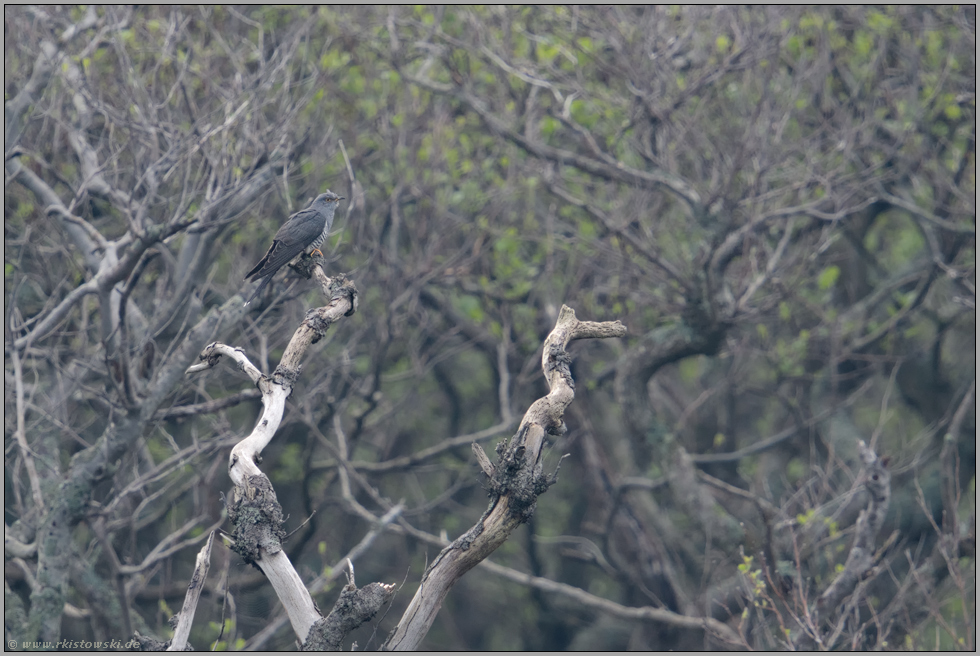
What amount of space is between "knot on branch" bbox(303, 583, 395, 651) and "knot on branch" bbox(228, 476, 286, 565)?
0.48m

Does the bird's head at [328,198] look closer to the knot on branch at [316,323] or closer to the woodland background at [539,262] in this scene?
the woodland background at [539,262]

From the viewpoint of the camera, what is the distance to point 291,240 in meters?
7.32

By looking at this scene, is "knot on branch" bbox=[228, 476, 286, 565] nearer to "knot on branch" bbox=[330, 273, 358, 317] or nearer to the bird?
"knot on branch" bbox=[330, 273, 358, 317]

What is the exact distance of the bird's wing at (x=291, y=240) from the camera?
282 inches

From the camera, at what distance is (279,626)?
967cm

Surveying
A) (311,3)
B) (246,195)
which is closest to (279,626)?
(246,195)

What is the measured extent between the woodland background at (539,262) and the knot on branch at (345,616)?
4614 mm

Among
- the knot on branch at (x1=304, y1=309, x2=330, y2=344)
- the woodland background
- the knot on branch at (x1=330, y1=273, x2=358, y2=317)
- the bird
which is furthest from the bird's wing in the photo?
the knot on branch at (x1=304, y1=309, x2=330, y2=344)

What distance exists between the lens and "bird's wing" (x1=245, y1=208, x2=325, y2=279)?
7168 millimetres

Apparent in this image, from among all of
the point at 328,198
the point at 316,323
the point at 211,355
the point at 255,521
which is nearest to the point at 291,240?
the point at 328,198

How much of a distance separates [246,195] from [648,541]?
23.7ft

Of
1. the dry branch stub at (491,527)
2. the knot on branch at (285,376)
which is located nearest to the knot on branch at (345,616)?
the dry branch stub at (491,527)

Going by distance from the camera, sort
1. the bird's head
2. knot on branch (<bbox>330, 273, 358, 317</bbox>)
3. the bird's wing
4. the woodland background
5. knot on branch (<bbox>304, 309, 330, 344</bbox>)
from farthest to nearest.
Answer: the woodland background < the bird's head < the bird's wing < knot on branch (<bbox>330, 273, 358, 317</bbox>) < knot on branch (<bbox>304, 309, 330, 344</bbox>)

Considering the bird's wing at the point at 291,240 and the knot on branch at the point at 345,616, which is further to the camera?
the bird's wing at the point at 291,240
